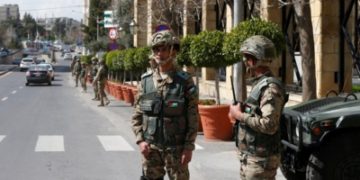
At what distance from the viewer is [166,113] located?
5.14 meters

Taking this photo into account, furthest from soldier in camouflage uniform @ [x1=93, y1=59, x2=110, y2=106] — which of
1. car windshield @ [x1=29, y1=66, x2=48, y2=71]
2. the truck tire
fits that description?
car windshield @ [x1=29, y1=66, x2=48, y2=71]

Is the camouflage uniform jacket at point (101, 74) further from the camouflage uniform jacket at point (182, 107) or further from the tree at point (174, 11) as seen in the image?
the camouflage uniform jacket at point (182, 107)

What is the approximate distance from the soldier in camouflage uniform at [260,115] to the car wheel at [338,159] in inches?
77.6

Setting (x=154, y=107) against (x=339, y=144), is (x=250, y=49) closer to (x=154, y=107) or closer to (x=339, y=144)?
(x=154, y=107)

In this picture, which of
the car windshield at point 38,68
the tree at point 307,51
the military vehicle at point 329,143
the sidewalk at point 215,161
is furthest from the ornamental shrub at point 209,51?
the car windshield at point 38,68

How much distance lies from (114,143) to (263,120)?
30.1ft

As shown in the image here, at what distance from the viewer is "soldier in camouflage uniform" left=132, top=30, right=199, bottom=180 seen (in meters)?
5.13

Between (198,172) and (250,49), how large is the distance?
5509 millimetres

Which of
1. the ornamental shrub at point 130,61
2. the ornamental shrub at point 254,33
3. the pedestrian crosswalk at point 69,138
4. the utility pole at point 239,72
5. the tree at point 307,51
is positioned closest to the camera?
the pedestrian crosswalk at point 69,138

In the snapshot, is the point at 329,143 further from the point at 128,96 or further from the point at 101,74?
the point at 128,96

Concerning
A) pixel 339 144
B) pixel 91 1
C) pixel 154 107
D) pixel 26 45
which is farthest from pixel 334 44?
pixel 26 45

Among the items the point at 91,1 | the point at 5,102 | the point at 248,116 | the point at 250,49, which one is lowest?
the point at 5,102

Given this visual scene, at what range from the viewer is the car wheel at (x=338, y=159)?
6.72m

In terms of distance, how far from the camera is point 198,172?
1002cm
